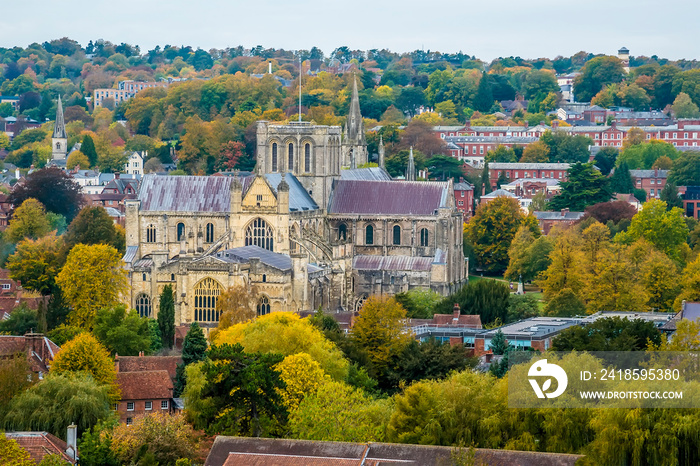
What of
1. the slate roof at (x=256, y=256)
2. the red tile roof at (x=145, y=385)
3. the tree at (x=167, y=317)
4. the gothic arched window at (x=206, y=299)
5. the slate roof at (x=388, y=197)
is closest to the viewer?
the red tile roof at (x=145, y=385)

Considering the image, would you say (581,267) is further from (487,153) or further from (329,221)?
(487,153)

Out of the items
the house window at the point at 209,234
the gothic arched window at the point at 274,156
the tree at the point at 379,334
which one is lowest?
the tree at the point at 379,334

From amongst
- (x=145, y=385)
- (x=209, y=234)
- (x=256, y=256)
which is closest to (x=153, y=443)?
(x=145, y=385)

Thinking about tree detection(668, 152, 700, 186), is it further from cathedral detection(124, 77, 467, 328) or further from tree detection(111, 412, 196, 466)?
tree detection(111, 412, 196, 466)

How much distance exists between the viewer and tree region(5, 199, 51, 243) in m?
116

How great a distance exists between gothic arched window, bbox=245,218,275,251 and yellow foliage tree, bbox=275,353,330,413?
32.3 m

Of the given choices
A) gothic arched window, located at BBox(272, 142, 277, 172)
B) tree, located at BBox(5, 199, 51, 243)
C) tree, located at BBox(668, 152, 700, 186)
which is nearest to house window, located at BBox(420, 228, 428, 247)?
gothic arched window, located at BBox(272, 142, 277, 172)

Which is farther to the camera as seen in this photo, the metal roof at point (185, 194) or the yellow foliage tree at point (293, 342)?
the metal roof at point (185, 194)

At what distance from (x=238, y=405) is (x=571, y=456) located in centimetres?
1162

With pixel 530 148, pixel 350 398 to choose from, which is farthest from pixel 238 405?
pixel 530 148

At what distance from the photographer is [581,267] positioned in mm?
92188

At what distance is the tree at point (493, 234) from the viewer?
115m

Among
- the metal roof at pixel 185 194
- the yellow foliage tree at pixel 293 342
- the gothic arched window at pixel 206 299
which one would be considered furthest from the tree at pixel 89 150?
the yellow foliage tree at pixel 293 342

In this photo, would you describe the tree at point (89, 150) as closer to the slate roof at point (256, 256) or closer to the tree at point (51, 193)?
the tree at point (51, 193)
